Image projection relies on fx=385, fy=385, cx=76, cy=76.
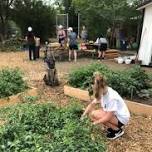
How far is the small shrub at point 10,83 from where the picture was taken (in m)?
8.82

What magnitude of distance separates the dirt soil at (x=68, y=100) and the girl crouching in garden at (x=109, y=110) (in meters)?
0.23

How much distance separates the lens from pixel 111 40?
74.1 feet

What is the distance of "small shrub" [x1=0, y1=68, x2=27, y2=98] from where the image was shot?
8.82 metres

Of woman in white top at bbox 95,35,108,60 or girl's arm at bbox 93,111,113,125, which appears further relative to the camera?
woman in white top at bbox 95,35,108,60

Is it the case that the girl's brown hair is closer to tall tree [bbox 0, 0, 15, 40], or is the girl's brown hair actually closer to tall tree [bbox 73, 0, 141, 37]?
tall tree [bbox 73, 0, 141, 37]

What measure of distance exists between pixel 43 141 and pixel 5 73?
5.00 meters

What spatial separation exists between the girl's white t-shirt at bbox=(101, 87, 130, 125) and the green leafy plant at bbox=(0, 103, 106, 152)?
453 millimetres

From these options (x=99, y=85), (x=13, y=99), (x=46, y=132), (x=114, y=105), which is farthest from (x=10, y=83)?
(x=46, y=132)

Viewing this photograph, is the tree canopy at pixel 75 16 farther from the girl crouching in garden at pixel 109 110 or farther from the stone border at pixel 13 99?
the girl crouching in garden at pixel 109 110

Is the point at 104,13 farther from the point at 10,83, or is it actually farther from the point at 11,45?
the point at 10,83

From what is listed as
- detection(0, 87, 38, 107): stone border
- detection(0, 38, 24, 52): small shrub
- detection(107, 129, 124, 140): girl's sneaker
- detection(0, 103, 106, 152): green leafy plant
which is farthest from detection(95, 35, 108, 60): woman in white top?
detection(107, 129, 124, 140): girl's sneaker

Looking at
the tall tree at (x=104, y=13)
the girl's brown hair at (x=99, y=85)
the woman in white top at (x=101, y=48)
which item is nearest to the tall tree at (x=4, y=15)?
the tall tree at (x=104, y=13)

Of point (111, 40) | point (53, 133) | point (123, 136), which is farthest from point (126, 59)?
point (53, 133)

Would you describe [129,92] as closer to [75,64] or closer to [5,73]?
[5,73]
